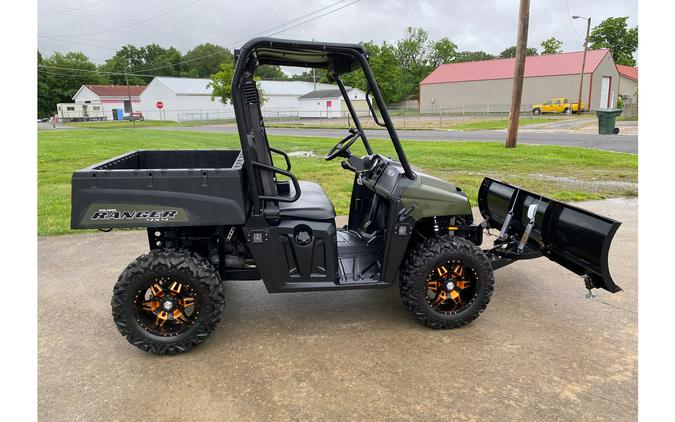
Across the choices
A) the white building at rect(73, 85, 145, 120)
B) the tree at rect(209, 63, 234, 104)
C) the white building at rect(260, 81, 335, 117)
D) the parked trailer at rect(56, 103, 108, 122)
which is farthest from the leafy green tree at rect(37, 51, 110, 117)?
the tree at rect(209, 63, 234, 104)

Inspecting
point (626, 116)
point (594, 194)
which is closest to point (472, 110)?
point (626, 116)

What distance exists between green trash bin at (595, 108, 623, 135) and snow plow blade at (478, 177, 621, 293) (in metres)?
18.9

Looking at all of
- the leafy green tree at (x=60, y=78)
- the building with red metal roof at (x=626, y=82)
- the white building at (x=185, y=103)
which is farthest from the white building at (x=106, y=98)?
the building with red metal roof at (x=626, y=82)

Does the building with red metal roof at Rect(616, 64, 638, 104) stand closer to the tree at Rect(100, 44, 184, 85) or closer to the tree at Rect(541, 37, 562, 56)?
the tree at Rect(541, 37, 562, 56)

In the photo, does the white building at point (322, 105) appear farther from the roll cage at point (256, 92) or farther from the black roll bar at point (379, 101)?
the black roll bar at point (379, 101)

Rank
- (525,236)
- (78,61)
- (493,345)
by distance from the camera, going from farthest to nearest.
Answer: (78,61) < (525,236) < (493,345)

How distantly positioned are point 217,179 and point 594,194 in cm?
728

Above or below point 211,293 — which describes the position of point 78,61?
above

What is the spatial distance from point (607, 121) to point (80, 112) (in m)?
60.3

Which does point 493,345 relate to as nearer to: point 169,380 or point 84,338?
point 169,380

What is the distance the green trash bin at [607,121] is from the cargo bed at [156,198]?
2150cm

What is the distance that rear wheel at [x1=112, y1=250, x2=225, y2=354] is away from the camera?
323 cm

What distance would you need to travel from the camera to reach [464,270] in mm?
3648

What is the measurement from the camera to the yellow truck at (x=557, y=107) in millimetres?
41312
